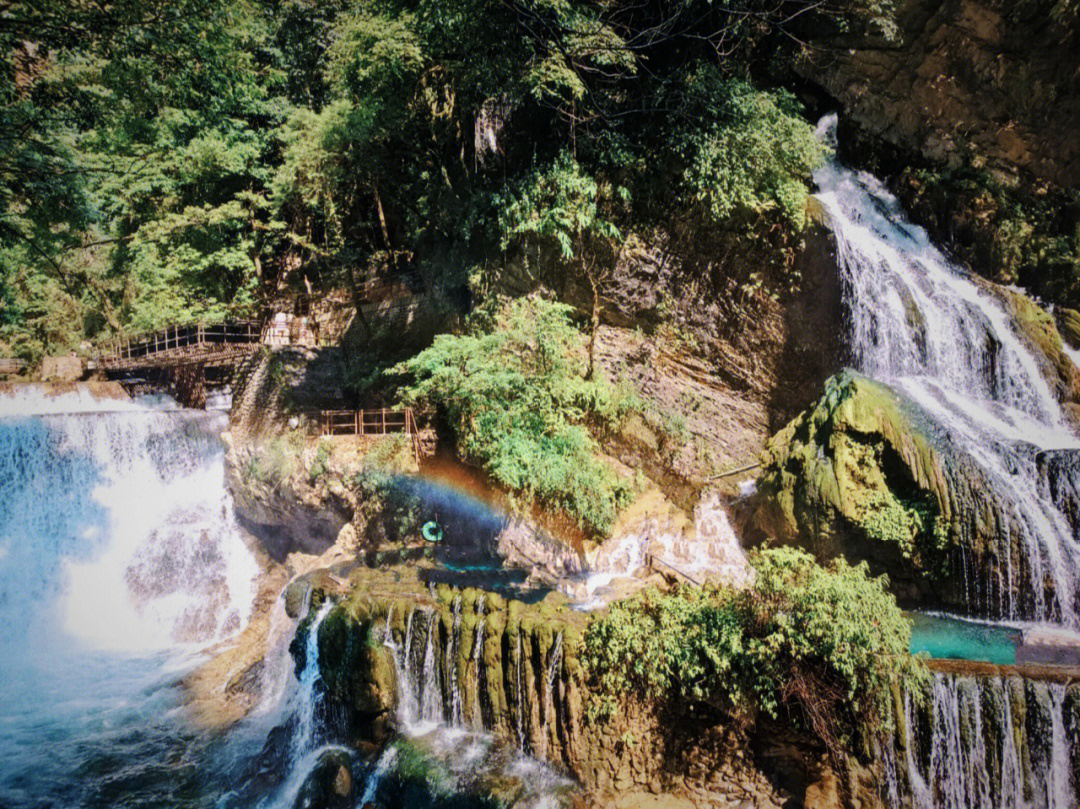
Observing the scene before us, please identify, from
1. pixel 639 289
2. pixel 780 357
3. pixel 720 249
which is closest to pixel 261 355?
pixel 639 289

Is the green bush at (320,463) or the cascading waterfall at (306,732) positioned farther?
the green bush at (320,463)

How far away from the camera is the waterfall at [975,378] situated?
7652mm

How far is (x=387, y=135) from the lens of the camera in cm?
1292

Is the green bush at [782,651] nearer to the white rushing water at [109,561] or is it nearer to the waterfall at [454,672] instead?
the waterfall at [454,672]

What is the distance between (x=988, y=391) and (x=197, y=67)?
12.9 meters

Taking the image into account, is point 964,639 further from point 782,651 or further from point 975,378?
point 975,378

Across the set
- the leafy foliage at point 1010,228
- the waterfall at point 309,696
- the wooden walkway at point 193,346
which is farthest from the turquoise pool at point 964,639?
the wooden walkway at point 193,346

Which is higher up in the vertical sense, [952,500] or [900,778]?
[952,500]

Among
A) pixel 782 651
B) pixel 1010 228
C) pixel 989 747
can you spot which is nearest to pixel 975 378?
pixel 1010 228

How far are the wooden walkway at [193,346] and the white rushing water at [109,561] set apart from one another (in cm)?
184

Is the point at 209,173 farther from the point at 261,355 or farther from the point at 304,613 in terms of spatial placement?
the point at 304,613

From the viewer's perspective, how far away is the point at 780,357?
11141mm

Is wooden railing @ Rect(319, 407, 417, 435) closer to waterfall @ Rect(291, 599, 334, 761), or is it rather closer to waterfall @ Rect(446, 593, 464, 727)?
A: waterfall @ Rect(291, 599, 334, 761)

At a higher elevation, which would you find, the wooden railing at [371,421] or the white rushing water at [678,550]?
the wooden railing at [371,421]
